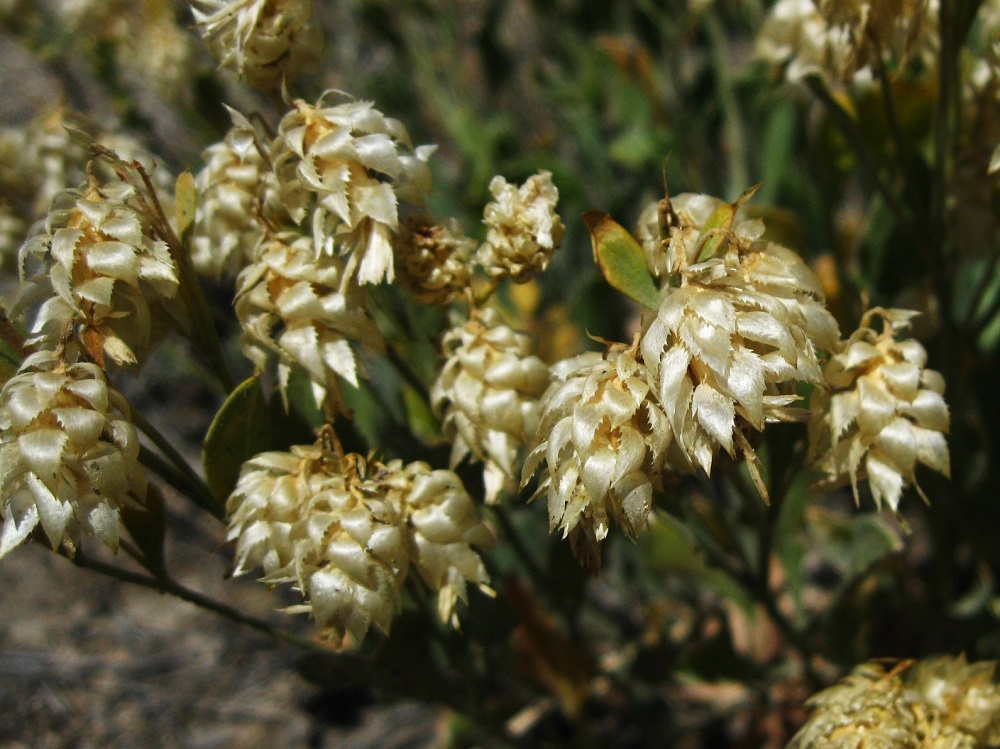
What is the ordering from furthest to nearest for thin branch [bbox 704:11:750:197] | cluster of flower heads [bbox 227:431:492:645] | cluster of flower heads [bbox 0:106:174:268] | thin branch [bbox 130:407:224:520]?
thin branch [bbox 704:11:750:197] → cluster of flower heads [bbox 0:106:174:268] → thin branch [bbox 130:407:224:520] → cluster of flower heads [bbox 227:431:492:645]

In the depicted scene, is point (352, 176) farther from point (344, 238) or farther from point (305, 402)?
point (305, 402)

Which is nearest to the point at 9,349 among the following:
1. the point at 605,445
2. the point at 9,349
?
the point at 9,349

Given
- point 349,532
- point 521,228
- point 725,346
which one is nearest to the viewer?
point 725,346

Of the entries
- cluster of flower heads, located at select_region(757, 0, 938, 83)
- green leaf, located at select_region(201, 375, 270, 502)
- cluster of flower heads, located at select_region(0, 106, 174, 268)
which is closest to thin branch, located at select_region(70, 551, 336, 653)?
green leaf, located at select_region(201, 375, 270, 502)

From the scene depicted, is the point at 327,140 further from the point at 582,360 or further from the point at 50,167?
the point at 50,167

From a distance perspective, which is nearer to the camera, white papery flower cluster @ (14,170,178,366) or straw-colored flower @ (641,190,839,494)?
straw-colored flower @ (641,190,839,494)

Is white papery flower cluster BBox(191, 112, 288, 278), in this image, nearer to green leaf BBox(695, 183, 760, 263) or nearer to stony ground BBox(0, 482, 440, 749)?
green leaf BBox(695, 183, 760, 263)
